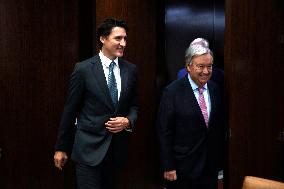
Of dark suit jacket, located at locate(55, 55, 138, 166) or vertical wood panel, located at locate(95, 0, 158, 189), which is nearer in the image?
dark suit jacket, located at locate(55, 55, 138, 166)

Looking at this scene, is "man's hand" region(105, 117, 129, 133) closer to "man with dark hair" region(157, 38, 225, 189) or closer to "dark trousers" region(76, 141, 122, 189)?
"dark trousers" region(76, 141, 122, 189)

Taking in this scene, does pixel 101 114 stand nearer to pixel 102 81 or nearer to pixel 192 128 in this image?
pixel 102 81

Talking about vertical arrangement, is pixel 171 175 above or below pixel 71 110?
below

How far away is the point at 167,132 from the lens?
272 centimetres

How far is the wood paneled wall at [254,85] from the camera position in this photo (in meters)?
2.75

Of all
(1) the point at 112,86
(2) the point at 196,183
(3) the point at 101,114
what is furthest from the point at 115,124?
(2) the point at 196,183

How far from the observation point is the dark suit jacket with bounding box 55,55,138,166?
8.82 feet

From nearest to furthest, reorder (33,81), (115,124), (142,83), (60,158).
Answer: (115,124) < (60,158) < (33,81) < (142,83)

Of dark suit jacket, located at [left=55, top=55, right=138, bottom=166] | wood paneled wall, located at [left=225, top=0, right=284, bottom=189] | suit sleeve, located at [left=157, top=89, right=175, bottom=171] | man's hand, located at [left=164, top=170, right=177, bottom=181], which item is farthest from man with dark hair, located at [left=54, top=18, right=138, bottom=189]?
wood paneled wall, located at [left=225, top=0, right=284, bottom=189]

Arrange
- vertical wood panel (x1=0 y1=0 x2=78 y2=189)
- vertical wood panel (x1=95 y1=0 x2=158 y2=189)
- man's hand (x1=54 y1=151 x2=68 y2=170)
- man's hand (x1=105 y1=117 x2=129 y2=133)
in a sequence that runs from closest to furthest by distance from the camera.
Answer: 1. man's hand (x1=105 y1=117 x2=129 y2=133)
2. man's hand (x1=54 y1=151 x2=68 y2=170)
3. vertical wood panel (x1=0 y1=0 x2=78 y2=189)
4. vertical wood panel (x1=95 y1=0 x2=158 y2=189)

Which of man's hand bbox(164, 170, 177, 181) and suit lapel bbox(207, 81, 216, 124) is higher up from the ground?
suit lapel bbox(207, 81, 216, 124)

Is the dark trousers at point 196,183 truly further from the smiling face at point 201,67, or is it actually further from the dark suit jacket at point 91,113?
the smiling face at point 201,67

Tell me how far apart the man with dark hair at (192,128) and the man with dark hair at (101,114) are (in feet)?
0.86

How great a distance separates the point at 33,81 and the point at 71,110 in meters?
0.80
